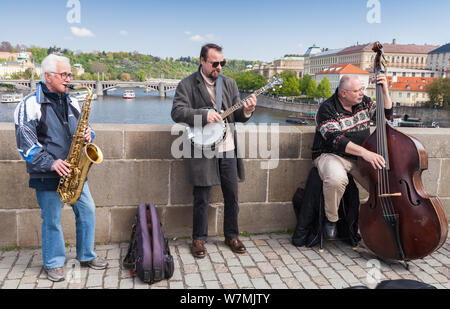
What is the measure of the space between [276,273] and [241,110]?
141 cm

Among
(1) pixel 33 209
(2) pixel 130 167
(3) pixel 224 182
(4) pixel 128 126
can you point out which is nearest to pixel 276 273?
(3) pixel 224 182

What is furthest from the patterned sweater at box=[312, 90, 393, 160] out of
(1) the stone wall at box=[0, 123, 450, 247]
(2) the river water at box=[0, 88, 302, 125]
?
(2) the river water at box=[0, 88, 302, 125]

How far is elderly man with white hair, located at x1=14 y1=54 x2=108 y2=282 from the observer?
2955mm

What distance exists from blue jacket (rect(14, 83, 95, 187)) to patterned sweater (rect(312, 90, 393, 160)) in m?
2.19

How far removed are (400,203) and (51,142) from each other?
2.76 metres

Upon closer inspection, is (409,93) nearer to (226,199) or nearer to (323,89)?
(323,89)

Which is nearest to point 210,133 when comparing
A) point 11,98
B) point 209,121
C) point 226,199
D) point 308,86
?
point 209,121

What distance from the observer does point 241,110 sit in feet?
12.2

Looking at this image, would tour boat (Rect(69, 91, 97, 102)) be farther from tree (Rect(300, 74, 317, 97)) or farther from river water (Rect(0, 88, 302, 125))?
tree (Rect(300, 74, 317, 97))

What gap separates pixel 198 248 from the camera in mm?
3824

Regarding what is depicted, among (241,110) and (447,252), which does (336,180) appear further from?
(447,252)

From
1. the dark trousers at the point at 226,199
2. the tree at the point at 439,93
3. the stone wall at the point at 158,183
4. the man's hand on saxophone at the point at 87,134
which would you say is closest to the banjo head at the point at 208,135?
the dark trousers at the point at 226,199
